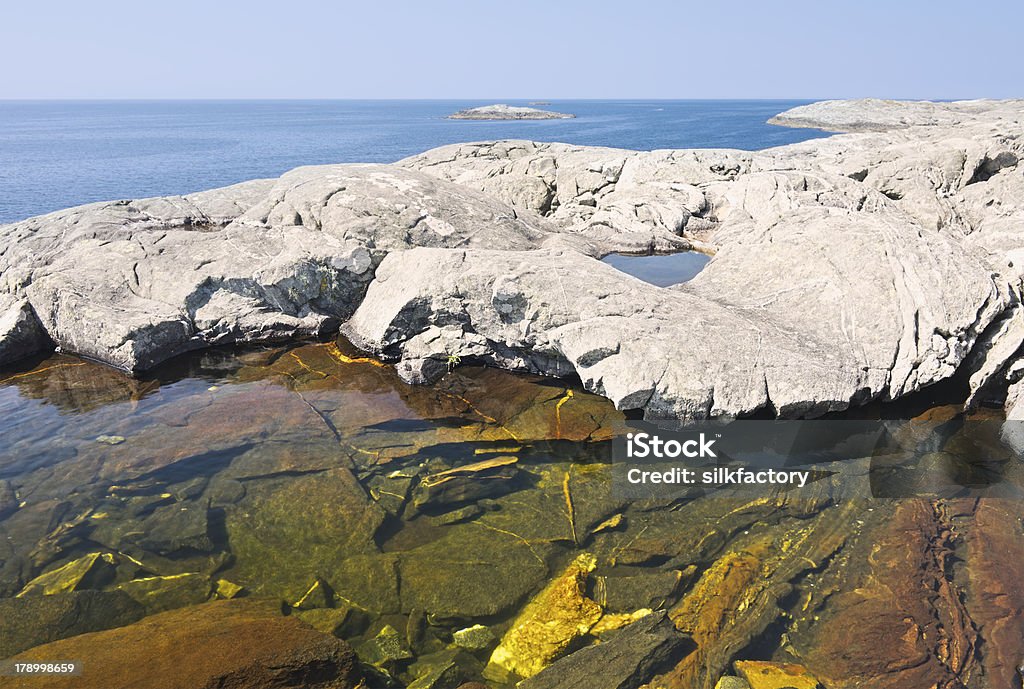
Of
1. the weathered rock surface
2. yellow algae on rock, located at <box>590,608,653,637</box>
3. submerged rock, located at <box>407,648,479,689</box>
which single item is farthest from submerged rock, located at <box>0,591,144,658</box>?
yellow algae on rock, located at <box>590,608,653,637</box>

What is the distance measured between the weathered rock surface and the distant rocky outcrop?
23.8 feet

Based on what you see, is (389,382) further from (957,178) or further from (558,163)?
(957,178)

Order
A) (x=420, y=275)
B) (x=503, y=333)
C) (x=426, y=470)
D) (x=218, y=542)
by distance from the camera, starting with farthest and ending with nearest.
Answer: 1. (x=420, y=275)
2. (x=503, y=333)
3. (x=426, y=470)
4. (x=218, y=542)

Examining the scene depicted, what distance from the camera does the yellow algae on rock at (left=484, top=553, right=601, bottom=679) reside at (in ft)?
25.4

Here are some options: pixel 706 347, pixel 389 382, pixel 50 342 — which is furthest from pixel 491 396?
pixel 50 342

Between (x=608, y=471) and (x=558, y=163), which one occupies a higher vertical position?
(x=558, y=163)

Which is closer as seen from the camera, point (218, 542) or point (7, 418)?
point (218, 542)

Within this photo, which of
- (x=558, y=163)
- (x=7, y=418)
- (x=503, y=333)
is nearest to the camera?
(x=7, y=418)

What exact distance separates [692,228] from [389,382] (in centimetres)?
1534

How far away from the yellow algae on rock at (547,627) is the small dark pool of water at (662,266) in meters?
10.9

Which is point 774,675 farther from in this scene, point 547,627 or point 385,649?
point 385,649

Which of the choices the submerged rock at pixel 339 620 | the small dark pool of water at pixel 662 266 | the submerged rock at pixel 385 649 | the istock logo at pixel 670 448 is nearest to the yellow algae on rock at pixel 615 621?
the submerged rock at pixel 385 649

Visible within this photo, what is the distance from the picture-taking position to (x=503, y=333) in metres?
14.7

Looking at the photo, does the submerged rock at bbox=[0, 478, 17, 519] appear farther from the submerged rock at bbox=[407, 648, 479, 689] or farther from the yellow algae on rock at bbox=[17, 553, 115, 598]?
the submerged rock at bbox=[407, 648, 479, 689]
